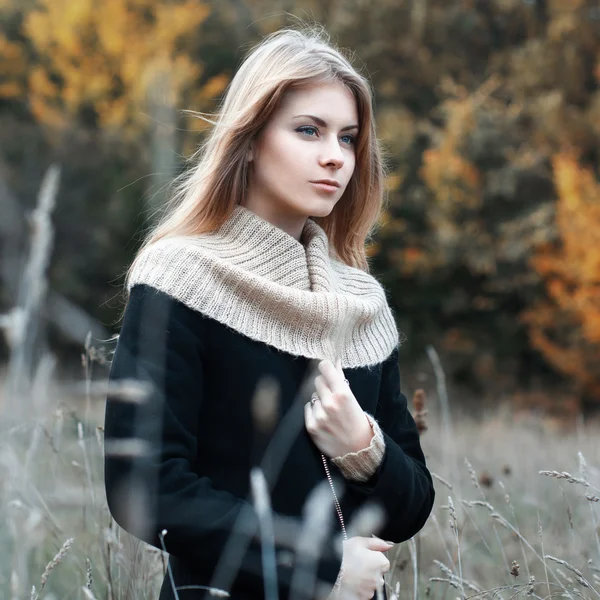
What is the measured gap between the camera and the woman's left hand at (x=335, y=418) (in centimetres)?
145

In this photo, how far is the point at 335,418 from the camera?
145 cm

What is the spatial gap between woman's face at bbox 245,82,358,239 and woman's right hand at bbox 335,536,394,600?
25.3 inches

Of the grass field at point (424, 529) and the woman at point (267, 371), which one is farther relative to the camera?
the grass field at point (424, 529)

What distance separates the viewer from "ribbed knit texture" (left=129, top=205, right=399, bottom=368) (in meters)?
1.46

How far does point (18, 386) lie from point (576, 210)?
9.74 metres

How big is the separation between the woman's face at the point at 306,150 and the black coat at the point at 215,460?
0.32 metres

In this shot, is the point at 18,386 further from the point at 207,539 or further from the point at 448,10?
the point at 448,10

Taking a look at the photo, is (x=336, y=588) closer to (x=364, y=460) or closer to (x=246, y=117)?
(x=364, y=460)

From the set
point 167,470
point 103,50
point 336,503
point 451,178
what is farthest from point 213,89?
point 167,470

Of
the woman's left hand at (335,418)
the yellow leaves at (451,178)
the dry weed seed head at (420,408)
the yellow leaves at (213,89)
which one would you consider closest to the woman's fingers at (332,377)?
the woman's left hand at (335,418)

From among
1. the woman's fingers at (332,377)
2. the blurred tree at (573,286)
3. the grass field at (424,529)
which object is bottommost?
the blurred tree at (573,286)

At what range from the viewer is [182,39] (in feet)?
43.6

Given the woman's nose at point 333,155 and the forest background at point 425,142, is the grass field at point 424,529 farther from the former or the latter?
the forest background at point 425,142

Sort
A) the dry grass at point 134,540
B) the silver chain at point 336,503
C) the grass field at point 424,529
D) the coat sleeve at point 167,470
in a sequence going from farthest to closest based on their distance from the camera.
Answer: the grass field at point 424,529 → the silver chain at point 336,503 → the coat sleeve at point 167,470 → the dry grass at point 134,540
